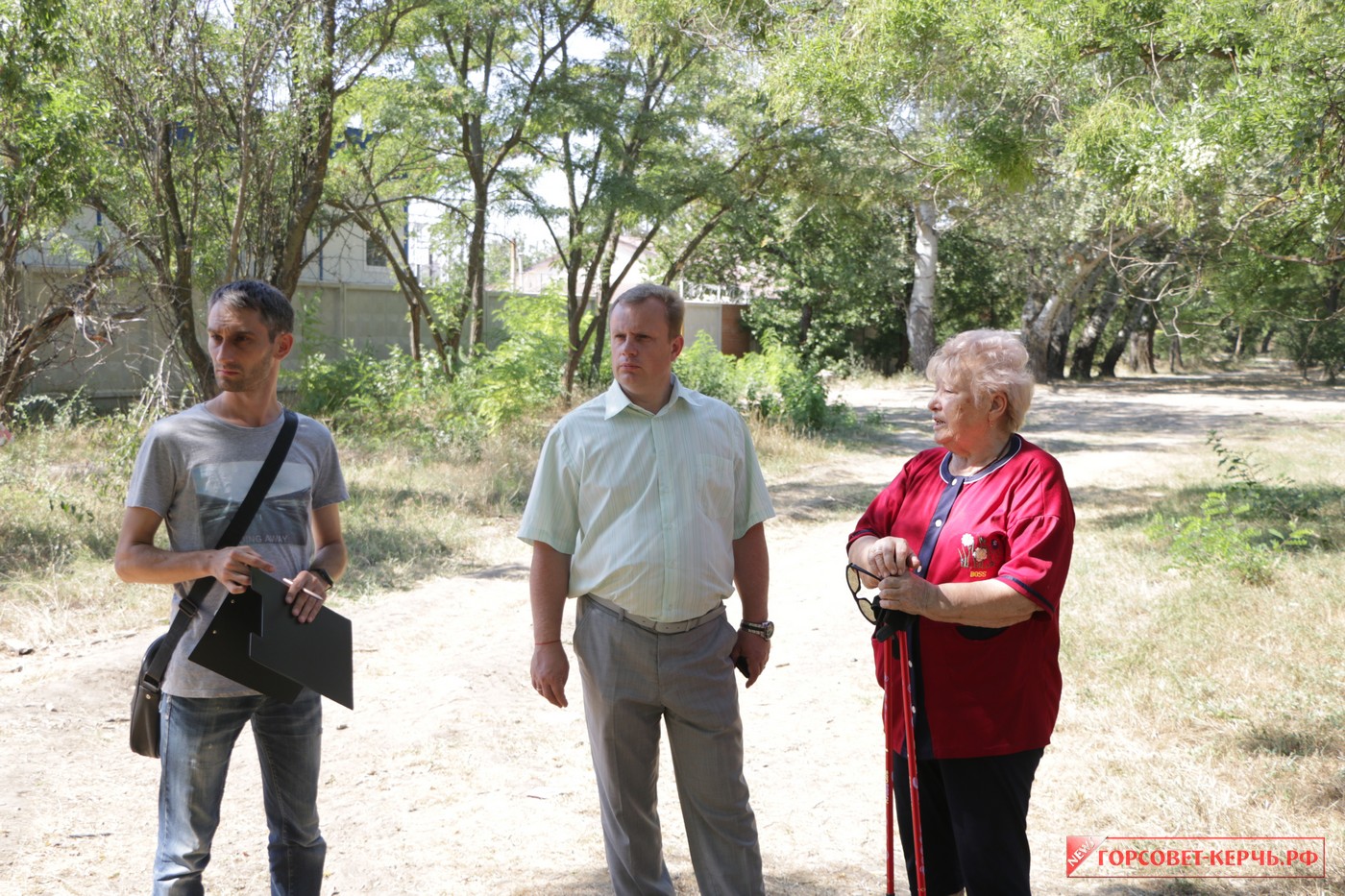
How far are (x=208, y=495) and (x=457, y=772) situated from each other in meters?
2.52

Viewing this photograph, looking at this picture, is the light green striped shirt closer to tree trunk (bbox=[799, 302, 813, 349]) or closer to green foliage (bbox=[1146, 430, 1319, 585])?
green foliage (bbox=[1146, 430, 1319, 585])

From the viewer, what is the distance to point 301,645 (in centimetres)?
279

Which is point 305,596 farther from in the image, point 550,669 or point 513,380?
point 513,380

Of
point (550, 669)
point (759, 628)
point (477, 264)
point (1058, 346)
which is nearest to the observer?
point (550, 669)

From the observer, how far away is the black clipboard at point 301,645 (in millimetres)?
2662

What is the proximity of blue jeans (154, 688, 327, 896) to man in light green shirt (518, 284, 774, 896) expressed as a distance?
67cm

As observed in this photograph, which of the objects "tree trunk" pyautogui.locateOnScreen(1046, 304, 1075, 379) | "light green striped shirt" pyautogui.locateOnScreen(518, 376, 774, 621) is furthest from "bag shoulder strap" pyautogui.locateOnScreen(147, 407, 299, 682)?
"tree trunk" pyautogui.locateOnScreen(1046, 304, 1075, 379)

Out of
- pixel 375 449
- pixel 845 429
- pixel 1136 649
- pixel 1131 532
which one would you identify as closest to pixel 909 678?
pixel 1136 649

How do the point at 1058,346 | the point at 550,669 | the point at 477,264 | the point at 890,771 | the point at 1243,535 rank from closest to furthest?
the point at 890,771
the point at 550,669
the point at 1243,535
the point at 477,264
the point at 1058,346

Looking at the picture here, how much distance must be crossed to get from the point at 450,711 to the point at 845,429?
45.0 feet

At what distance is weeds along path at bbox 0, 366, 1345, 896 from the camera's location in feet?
13.1

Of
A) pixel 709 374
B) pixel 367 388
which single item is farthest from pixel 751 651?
pixel 709 374

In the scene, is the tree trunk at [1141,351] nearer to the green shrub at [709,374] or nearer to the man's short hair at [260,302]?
the green shrub at [709,374]

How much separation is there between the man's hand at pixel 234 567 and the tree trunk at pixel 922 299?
27.6m
